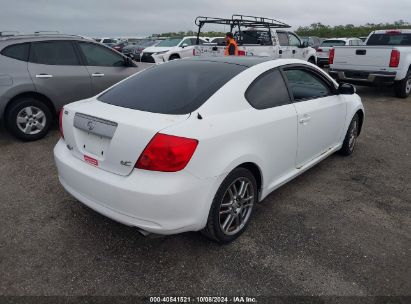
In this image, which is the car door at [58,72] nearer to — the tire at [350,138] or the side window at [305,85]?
the side window at [305,85]

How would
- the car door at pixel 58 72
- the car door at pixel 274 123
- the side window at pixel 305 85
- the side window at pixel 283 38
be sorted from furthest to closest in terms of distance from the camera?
the side window at pixel 283 38
the car door at pixel 58 72
the side window at pixel 305 85
the car door at pixel 274 123

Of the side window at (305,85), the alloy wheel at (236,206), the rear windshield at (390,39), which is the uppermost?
the rear windshield at (390,39)

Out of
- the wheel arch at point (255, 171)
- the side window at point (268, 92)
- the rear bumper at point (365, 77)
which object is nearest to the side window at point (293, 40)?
the rear bumper at point (365, 77)

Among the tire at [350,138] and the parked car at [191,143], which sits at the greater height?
the parked car at [191,143]

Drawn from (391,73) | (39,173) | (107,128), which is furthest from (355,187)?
(391,73)

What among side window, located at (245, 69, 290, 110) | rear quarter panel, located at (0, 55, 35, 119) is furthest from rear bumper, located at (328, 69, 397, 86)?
rear quarter panel, located at (0, 55, 35, 119)

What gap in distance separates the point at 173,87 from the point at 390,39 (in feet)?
32.9

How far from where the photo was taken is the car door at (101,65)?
6270mm

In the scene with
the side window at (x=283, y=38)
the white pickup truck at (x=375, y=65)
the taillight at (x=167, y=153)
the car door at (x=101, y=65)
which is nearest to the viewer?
the taillight at (x=167, y=153)

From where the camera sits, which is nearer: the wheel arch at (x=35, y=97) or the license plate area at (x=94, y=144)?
the license plate area at (x=94, y=144)

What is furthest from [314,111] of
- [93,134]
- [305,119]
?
[93,134]

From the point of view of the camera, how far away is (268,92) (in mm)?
3289

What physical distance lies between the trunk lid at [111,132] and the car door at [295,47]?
1105 centimetres

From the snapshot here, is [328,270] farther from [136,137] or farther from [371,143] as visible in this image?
[371,143]
